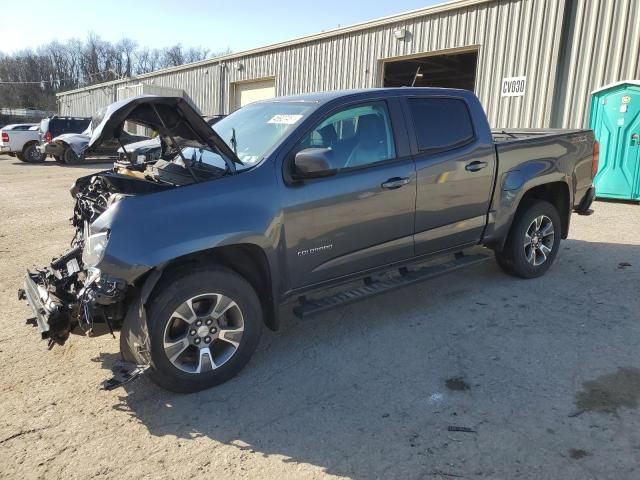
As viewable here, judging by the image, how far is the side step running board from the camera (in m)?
3.89

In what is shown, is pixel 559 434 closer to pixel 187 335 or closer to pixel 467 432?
pixel 467 432

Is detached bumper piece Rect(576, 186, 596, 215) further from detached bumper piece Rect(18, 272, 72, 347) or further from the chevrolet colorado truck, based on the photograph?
detached bumper piece Rect(18, 272, 72, 347)

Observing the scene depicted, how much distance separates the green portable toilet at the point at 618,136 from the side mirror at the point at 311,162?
927cm

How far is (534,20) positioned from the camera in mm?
11742

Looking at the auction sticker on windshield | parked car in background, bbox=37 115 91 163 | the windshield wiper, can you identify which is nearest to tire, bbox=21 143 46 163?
parked car in background, bbox=37 115 91 163

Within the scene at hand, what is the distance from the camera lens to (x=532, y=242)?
5531 mm

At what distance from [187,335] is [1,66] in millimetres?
98951

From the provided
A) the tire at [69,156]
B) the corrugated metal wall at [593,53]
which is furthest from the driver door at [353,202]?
the tire at [69,156]

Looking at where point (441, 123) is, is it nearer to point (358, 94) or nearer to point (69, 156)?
point (358, 94)

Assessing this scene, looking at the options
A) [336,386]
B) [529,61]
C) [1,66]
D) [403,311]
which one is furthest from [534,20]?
[1,66]

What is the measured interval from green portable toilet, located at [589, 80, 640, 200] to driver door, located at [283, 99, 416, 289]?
325 inches

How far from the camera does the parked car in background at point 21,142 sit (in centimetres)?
2139

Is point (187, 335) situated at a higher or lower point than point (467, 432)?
higher

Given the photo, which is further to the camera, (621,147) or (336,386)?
(621,147)
